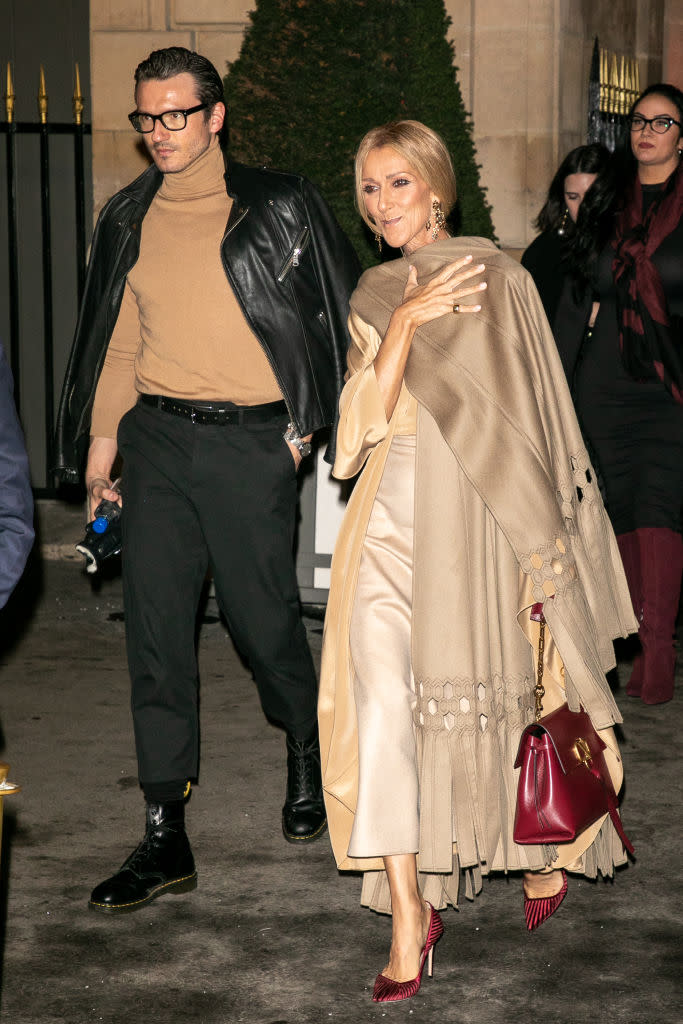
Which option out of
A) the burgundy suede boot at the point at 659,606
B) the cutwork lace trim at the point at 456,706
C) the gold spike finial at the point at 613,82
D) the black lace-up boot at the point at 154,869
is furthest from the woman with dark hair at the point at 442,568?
the gold spike finial at the point at 613,82

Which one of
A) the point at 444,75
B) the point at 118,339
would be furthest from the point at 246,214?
the point at 444,75

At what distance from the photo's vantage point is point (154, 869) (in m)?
4.39

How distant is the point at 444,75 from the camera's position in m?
7.69

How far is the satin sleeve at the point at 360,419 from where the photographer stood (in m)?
3.86

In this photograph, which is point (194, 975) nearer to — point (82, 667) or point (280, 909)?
point (280, 909)

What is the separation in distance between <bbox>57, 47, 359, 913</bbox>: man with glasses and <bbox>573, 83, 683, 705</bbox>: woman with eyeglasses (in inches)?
85.8

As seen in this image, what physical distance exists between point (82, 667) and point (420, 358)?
12.1 ft

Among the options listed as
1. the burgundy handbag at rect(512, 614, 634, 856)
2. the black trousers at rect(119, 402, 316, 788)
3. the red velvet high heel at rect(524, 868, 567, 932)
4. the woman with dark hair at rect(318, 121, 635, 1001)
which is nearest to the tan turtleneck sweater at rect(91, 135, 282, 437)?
the black trousers at rect(119, 402, 316, 788)

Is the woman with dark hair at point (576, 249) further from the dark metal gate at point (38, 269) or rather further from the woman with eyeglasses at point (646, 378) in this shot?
the dark metal gate at point (38, 269)

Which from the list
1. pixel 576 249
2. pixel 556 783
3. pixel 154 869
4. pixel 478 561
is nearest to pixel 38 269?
pixel 576 249

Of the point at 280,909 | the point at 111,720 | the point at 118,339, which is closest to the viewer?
the point at 280,909

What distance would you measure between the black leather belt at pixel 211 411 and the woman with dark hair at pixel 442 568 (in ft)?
1.88

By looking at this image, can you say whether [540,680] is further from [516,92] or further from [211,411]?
[516,92]

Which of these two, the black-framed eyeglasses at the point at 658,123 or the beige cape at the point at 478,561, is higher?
the black-framed eyeglasses at the point at 658,123
